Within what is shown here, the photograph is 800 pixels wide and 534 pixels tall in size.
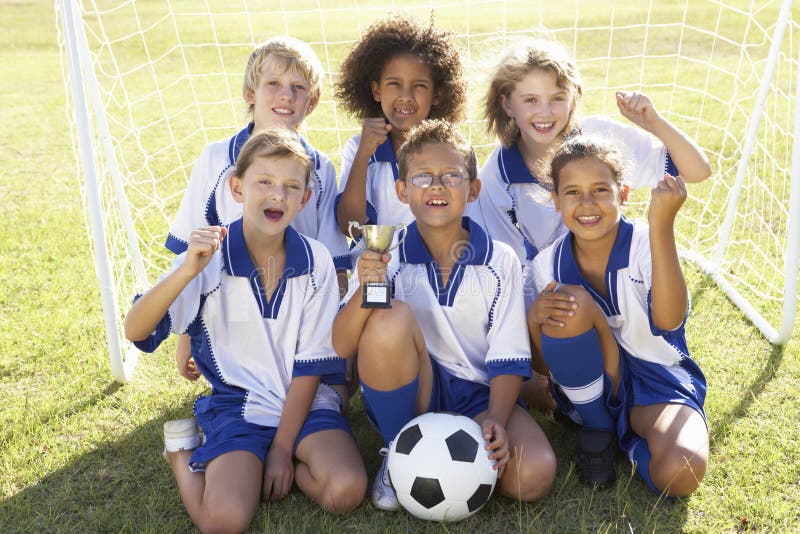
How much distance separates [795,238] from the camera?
3100 mm

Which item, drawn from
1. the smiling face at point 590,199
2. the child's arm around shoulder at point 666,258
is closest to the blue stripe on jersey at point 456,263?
→ the smiling face at point 590,199

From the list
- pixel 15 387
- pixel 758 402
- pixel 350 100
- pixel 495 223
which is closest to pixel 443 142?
pixel 495 223

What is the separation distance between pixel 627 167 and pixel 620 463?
0.99 m

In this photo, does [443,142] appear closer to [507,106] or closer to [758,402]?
[507,106]

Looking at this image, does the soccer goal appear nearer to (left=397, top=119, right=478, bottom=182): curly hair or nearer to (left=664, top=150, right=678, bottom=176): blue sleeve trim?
(left=664, top=150, right=678, bottom=176): blue sleeve trim

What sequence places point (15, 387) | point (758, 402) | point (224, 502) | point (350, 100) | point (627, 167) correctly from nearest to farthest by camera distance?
point (224, 502), point (627, 167), point (758, 402), point (15, 387), point (350, 100)

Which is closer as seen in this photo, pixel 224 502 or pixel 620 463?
pixel 224 502

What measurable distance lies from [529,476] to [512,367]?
331 millimetres

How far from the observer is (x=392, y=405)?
241cm

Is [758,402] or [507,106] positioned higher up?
[507,106]

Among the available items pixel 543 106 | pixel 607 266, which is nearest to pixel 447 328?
pixel 607 266

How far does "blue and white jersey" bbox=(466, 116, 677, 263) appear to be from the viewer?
3.03 metres

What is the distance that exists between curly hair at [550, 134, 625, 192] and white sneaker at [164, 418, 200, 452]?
1381 millimetres

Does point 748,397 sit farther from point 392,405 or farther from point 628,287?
point 392,405
